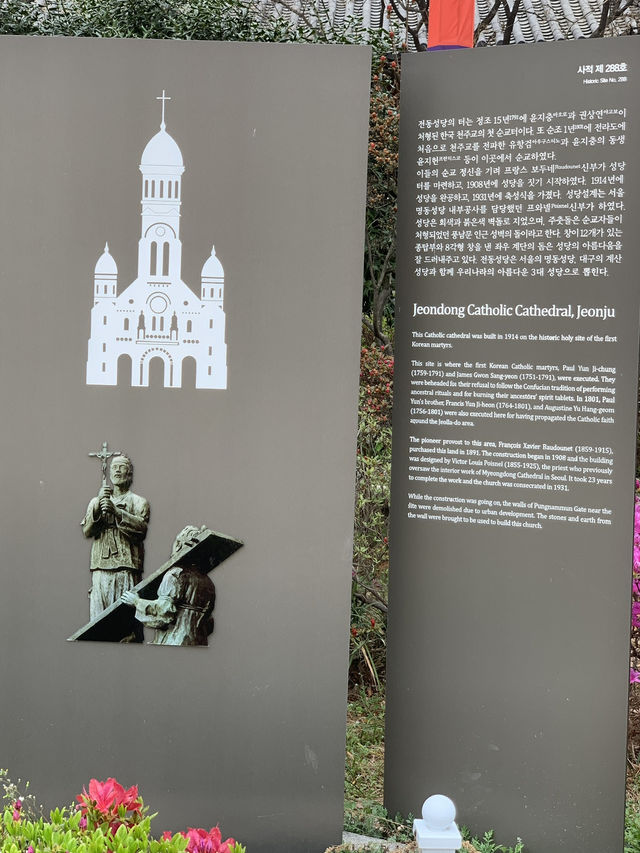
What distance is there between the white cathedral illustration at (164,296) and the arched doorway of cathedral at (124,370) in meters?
0.04

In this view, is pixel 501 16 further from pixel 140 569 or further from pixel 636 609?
pixel 140 569

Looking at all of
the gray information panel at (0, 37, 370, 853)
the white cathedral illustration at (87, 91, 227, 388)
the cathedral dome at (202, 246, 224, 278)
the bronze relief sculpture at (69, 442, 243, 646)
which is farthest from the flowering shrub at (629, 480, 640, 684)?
the cathedral dome at (202, 246, 224, 278)

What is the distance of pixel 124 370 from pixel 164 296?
29 cm

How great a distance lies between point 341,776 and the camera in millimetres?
3105

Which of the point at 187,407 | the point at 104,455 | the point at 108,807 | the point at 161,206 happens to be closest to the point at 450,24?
the point at 161,206

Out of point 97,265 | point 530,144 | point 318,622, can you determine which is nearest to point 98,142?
point 97,265

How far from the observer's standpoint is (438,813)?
99.0 inches

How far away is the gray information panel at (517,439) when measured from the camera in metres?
→ 3.18

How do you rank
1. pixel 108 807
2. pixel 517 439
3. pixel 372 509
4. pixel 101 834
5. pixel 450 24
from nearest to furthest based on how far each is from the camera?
pixel 101 834, pixel 108 807, pixel 517 439, pixel 450 24, pixel 372 509

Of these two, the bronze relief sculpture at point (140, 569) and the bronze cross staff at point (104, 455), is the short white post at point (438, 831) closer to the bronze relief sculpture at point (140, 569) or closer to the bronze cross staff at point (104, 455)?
the bronze relief sculpture at point (140, 569)

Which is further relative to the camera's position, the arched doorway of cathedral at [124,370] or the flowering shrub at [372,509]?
the flowering shrub at [372,509]

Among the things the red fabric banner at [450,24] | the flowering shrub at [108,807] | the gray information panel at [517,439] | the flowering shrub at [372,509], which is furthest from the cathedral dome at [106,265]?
the flowering shrub at [372,509]

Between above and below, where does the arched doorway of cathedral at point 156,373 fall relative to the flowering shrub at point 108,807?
above

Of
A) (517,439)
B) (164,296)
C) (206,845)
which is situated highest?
(164,296)
